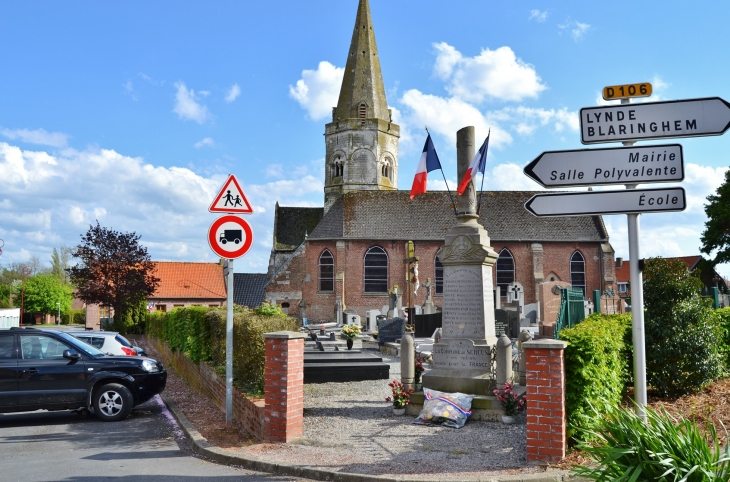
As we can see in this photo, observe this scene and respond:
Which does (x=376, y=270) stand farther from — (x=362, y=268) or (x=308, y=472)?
(x=308, y=472)

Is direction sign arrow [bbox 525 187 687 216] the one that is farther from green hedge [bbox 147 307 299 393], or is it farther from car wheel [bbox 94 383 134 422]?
car wheel [bbox 94 383 134 422]

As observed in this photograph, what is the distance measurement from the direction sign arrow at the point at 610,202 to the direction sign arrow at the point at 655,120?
18.2 inches

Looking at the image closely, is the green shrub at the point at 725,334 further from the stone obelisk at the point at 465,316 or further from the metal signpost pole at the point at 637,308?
the metal signpost pole at the point at 637,308

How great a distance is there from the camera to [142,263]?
115 feet

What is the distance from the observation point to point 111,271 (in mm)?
33531

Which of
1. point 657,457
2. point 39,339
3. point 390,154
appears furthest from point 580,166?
point 390,154

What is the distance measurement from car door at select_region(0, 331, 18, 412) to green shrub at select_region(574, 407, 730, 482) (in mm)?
8519

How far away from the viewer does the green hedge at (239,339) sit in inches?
364

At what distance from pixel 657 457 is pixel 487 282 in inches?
236

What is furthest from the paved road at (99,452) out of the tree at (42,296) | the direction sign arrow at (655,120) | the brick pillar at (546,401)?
the tree at (42,296)

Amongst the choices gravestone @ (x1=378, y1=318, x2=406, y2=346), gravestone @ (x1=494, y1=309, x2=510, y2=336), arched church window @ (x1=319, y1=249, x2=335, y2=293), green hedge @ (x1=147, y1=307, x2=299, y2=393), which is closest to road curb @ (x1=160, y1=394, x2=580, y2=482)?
green hedge @ (x1=147, y1=307, x2=299, y2=393)

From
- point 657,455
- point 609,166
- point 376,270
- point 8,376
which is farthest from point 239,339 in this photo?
point 376,270

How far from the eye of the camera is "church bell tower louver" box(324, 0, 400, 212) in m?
51.8

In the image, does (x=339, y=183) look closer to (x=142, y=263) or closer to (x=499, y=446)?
(x=142, y=263)
